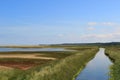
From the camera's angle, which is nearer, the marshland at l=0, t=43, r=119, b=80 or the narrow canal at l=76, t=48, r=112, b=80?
the marshland at l=0, t=43, r=119, b=80

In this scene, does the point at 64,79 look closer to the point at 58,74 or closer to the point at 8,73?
the point at 58,74

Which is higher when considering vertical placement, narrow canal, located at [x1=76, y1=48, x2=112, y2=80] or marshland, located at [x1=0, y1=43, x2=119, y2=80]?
marshland, located at [x1=0, y1=43, x2=119, y2=80]

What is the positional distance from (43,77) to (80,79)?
8.87 meters

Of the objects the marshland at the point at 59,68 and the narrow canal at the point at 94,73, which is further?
the narrow canal at the point at 94,73

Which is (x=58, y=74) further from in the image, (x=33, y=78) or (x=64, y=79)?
(x=33, y=78)

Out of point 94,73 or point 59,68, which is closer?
point 59,68

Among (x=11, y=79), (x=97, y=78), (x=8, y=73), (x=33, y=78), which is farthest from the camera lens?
(x=97, y=78)

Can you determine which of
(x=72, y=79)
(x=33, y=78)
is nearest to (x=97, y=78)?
(x=72, y=79)

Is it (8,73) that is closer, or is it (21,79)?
(21,79)

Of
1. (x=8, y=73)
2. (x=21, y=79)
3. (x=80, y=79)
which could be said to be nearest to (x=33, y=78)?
(x=21, y=79)

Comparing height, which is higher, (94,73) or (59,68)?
(59,68)

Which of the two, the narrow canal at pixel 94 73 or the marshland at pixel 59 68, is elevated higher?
the marshland at pixel 59 68

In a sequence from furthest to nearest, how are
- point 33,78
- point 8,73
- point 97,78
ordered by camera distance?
point 97,78 → point 8,73 → point 33,78

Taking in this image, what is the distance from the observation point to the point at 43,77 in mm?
22500
